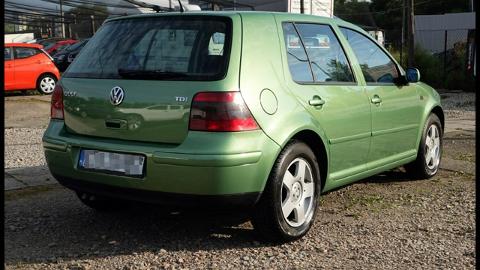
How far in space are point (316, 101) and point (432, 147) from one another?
2.45 meters

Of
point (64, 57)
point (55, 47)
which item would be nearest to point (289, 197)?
point (64, 57)

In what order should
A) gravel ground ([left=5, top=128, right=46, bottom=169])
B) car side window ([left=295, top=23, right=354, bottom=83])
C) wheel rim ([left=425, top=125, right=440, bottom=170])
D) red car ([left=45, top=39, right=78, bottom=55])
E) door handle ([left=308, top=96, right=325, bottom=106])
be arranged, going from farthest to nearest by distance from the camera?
1. red car ([left=45, top=39, right=78, bottom=55])
2. gravel ground ([left=5, top=128, right=46, bottom=169])
3. wheel rim ([left=425, top=125, right=440, bottom=170])
4. car side window ([left=295, top=23, right=354, bottom=83])
5. door handle ([left=308, top=96, right=325, bottom=106])

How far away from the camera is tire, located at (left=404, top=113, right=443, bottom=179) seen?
19.1ft

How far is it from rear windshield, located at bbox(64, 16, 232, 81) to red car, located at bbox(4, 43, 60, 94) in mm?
11617

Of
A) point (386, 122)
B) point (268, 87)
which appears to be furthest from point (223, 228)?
point (386, 122)

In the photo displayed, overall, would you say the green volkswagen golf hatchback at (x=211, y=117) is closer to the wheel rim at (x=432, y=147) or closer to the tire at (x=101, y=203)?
the tire at (x=101, y=203)

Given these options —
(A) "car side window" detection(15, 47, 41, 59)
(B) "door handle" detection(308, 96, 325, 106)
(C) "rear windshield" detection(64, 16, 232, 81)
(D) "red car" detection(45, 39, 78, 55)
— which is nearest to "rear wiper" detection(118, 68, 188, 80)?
(C) "rear windshield" detection(64, 16, 232, 81)

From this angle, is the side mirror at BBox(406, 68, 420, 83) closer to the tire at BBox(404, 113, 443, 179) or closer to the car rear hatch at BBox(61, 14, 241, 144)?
the tire at BBox(404, 113, 443, 179)

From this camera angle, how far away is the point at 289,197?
3982mm

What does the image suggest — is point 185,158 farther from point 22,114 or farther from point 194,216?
point 22,114

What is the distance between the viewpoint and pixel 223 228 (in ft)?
14.1

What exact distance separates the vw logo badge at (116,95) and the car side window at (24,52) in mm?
12400

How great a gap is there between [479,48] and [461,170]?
15.1 ft

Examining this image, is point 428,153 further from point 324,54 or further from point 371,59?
point 324,54
